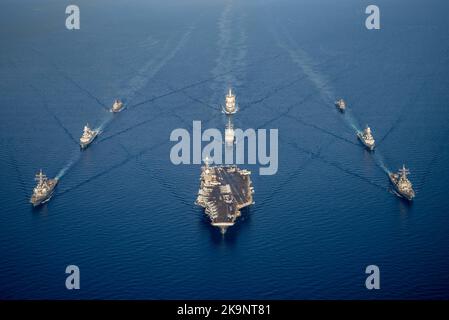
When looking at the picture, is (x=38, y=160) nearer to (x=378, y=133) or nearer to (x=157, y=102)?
(x=157, y=102)

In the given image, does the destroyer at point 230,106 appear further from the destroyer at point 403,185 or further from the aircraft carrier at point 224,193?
the destroyer at point 403,185

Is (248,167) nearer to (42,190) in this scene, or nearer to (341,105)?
(341,105)

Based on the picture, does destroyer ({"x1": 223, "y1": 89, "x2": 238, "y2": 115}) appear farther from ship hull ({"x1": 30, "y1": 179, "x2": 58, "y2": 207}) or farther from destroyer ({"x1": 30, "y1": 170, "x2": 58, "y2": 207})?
destroyer ({"x1": 30, "y1": 170, "x2": 58, "y2": 207})

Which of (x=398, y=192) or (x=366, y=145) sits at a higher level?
(x=366, y=145)

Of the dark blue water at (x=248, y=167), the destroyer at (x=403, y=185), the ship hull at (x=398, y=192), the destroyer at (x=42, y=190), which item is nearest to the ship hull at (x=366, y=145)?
the dark blue water at (x=248, y=167)

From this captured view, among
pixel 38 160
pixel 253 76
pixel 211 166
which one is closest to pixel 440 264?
pixel 211 166

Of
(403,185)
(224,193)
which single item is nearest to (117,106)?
(224,193)

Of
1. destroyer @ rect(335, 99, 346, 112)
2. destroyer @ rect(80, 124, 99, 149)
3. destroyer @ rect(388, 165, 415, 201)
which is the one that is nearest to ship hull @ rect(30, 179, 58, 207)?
destroyer @ rect(80, 124, 99, 149)
